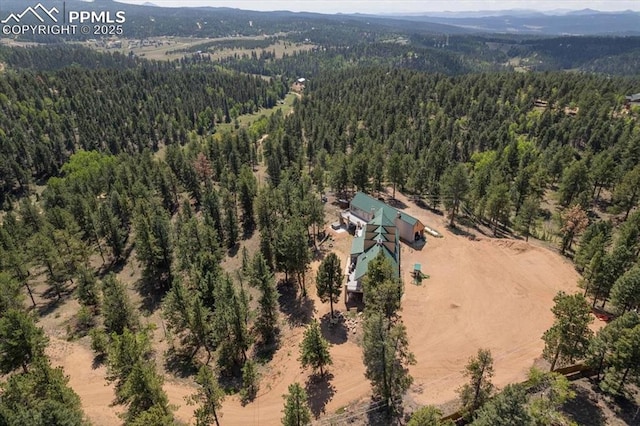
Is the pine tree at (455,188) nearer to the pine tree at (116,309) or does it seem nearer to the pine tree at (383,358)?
the pine tree at (383,358)

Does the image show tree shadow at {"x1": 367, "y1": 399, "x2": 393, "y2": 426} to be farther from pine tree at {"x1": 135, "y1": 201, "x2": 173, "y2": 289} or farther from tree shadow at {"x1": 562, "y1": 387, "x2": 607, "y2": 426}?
pine tree at {"x1": 135, "y1": 201, "x2": 173, "y2": 289}

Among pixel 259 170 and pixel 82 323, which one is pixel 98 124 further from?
pixel 82 323

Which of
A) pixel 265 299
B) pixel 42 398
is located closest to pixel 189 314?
pixel 265 299

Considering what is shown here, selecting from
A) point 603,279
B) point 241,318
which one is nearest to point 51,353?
point 241,318

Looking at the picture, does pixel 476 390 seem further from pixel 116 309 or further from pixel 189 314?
pixel 116 309

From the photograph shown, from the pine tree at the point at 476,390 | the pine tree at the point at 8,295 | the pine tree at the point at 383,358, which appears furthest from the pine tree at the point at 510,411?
the pine tree at the point at 8,295

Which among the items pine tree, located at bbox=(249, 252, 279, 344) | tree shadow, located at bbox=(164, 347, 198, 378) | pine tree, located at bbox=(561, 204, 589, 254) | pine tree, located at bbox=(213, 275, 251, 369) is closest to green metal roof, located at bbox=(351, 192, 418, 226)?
pine tree, located at bbox=(249, 252, 279, 344)
